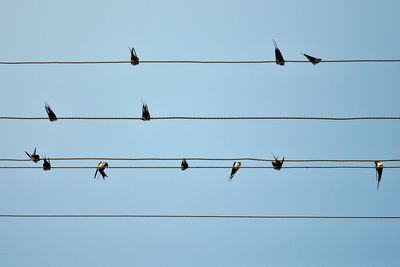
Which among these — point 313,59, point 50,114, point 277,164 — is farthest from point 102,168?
point 313,59

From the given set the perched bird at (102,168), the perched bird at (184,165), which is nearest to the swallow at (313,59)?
the perched bird at (184,165)

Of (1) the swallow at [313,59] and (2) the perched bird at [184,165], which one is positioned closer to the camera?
(1) the swallow at [313,59]

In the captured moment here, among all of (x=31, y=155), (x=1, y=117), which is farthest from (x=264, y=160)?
(x=1, y=117)

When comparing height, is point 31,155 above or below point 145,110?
below

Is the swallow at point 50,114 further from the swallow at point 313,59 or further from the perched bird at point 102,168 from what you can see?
the swallow at point 313,59

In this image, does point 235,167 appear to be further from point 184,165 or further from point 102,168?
point 102,168

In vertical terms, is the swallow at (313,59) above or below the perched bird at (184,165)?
above

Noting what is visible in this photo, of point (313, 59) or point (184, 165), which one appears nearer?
point (313, 59)

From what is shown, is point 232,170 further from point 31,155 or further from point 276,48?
point 31,155

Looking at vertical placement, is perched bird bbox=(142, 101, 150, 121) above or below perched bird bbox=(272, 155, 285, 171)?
above

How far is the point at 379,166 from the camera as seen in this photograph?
6.18 m

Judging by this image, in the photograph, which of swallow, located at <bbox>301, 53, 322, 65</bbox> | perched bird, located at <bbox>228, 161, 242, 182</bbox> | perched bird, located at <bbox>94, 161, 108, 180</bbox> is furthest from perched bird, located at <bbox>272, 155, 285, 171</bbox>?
perched bird, located at <bbox>94, 161, 108, 180</bbox>

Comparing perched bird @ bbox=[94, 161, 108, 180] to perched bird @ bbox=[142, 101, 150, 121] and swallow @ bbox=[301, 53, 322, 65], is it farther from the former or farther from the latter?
swallow @ bbox=[301, 53, 322, 65]

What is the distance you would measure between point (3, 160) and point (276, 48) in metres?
4.74
